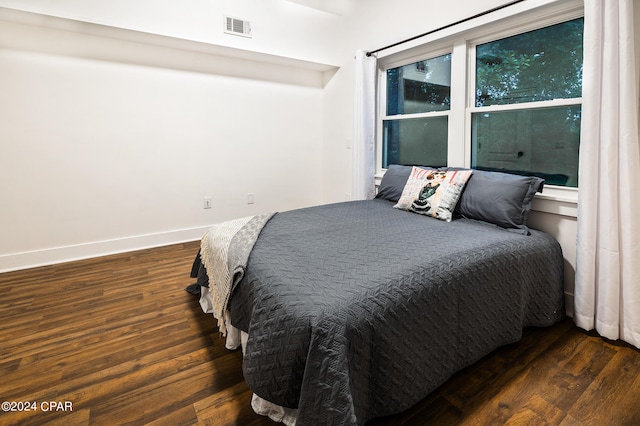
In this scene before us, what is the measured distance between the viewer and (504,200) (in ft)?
7.25

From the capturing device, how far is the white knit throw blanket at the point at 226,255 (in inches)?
65.3

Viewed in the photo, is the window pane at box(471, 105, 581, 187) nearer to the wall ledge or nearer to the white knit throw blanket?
the white knit throw blanket

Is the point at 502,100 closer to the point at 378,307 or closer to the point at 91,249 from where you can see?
the point at 378,307

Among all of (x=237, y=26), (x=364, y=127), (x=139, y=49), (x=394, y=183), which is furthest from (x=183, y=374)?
(x=237, y=26)

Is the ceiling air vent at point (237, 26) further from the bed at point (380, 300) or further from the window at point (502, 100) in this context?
the bed at point (380, 300)

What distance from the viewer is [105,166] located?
11.0 ft

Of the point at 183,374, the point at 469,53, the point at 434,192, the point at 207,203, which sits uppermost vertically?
the point at 469,53

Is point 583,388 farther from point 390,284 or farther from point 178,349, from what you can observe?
point 178,349

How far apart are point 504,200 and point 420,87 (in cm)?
170

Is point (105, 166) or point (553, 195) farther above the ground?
point (105, 166)

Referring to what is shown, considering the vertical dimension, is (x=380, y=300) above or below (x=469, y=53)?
below

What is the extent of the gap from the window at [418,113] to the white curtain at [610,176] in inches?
51.4

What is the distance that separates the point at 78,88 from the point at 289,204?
2.46m

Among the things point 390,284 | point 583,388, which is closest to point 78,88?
point 390,284
